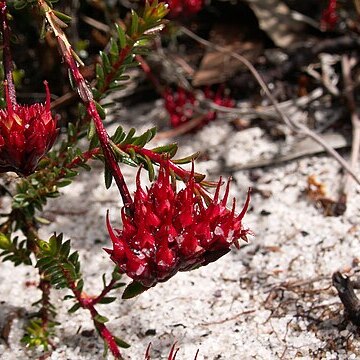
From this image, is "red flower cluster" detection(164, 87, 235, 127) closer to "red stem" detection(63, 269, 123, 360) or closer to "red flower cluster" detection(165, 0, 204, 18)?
"red flower cluster" detection(165, 0, 204, 18)

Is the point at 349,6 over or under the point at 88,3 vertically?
under

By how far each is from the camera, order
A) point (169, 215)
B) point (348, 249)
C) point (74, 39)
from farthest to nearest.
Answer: point (74, 39)
point (348, 249)
point (169, 215)

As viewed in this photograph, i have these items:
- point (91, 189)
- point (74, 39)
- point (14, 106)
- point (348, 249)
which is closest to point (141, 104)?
point (74, 39)

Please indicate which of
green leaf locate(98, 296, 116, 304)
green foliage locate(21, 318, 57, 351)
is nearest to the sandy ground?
green foliage locate(21, 318, 57, 351)

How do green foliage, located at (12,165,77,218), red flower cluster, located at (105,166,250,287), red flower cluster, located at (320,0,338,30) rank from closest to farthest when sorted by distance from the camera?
red flower cluster, located at (105,166,250,287) < green foliage, located at (12,165,77,218) < red flower cluster, located at (320,0,338,30)

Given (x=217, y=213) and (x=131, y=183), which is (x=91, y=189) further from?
(x=217, y=213)

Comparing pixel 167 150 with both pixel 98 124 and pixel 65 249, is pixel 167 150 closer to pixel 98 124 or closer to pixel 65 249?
pixel 98 124

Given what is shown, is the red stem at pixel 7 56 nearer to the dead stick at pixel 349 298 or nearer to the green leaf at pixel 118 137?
the green leaf at pixel 118 137
